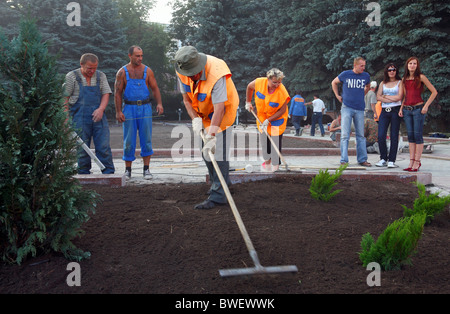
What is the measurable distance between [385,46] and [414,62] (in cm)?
1198

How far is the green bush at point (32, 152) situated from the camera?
8.05ft

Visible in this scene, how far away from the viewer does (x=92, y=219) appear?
3547mm

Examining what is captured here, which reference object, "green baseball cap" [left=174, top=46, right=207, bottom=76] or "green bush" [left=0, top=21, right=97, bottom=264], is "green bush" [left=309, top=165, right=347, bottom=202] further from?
"green bush" [left=0, top=21, right=97, bottom=264]

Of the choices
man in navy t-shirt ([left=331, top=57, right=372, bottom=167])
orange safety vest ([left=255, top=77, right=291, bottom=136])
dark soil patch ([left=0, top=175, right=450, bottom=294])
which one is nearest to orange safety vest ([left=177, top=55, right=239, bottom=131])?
dark soil patch ([left=0, top=175, right=450, bottom=294])

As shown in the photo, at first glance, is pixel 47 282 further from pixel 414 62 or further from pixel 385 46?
pixel 385 46

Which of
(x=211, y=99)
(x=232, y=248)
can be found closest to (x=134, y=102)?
(x=211, y=99)

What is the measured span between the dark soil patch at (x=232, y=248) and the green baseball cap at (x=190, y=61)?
1381 mm

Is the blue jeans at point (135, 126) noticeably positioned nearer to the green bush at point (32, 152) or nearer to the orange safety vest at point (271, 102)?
the orange safety vest at point (271, 102)

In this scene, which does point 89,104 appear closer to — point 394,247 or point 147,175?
point 147,175

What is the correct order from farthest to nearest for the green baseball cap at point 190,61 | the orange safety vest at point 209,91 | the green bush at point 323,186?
the green bush at point 323,186, the orange safety vest at point 209,91, the green baseball cap at point 190,61

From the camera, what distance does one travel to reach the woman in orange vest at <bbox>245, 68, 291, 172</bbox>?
611 cm

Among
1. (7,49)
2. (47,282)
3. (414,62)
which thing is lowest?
(47,282)

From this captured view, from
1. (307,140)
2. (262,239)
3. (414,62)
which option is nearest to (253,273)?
(262,239)

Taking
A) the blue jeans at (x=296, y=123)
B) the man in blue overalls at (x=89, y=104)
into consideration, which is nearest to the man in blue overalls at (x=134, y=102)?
the man in blue overalls at (x=89, y=104)
